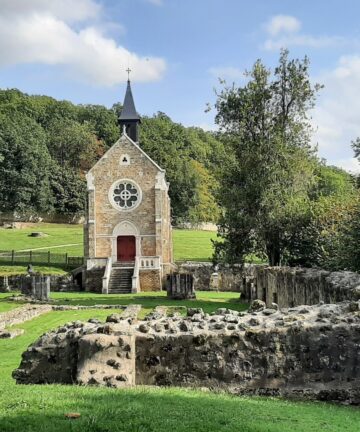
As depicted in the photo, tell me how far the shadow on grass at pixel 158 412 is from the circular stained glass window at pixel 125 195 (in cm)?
3674

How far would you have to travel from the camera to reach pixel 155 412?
230 inches

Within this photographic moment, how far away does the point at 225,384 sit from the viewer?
25.7ft

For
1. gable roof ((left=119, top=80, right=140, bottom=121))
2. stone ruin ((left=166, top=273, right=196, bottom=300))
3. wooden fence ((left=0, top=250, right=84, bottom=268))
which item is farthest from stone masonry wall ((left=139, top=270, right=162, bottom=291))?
gable roof ((left=119, top=80, right=140, bottom=121))

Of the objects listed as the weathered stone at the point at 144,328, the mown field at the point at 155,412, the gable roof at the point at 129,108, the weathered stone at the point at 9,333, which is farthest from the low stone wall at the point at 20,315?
the gable roof at the point at 129,108

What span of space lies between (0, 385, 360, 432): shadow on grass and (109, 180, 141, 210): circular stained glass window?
36742 mm

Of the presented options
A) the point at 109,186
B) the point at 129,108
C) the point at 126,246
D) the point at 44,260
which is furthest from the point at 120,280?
the point at 129,108

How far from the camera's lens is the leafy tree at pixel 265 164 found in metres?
31.2

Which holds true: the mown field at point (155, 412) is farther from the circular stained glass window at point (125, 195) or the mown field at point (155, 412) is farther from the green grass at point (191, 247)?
the green grass at point (191, 247)

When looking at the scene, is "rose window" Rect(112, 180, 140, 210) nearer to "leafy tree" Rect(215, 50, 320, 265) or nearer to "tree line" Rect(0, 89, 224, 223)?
"leafy tree" Rect(215, 50, 320, 265)

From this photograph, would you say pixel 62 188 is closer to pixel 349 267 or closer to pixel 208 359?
pixel 349 267

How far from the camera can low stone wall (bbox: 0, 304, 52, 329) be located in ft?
62.4

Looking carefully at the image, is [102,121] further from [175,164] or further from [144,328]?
[144,328]

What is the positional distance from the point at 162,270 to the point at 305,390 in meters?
34.4

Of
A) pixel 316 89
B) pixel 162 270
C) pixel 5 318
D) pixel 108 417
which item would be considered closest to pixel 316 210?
pixel 316 89
